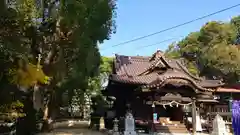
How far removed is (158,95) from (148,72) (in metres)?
2.74

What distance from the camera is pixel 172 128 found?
808 inches

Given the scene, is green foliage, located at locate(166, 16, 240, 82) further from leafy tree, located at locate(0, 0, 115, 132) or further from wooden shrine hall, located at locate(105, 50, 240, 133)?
leafy tree, located at locate(0, 0, 115, 132)

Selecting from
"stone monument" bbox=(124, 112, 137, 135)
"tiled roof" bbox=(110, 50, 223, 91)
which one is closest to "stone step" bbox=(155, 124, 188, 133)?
"stone monument" bbox=(124, 112, 137, 135)

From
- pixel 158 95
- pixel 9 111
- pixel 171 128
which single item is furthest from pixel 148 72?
pixel 9 111

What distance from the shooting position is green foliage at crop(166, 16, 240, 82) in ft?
104

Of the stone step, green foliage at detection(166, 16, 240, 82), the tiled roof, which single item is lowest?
the stone step

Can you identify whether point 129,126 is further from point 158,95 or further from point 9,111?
point 9,111

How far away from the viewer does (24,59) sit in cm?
1195

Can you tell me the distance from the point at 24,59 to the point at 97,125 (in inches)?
461

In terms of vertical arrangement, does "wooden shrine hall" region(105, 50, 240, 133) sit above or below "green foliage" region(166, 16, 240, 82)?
below

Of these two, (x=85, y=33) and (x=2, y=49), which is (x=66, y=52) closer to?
(x=85, y=33)

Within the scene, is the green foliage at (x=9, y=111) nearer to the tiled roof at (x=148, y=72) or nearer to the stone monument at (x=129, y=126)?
the stone monument at (x=129, y=126)

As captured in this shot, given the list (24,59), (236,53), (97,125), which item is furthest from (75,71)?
(236,53)

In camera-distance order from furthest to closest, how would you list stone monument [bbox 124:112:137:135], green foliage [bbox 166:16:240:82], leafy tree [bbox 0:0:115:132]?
green foliage [bbox 166:16:240:82], stone monument [bbox 124:112:137:135], leafy tree [bbox 0:0:115:132]
